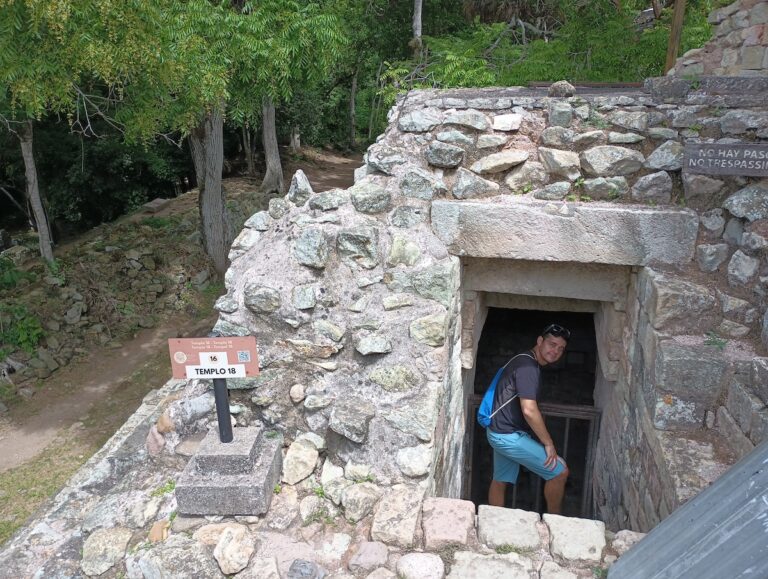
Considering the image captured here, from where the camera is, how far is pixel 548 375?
7.08 m

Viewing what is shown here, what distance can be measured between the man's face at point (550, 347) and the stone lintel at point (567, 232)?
1.93 ft

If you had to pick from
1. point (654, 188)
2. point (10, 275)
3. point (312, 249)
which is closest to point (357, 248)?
point (312, 249)

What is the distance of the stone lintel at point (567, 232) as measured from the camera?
3531mm

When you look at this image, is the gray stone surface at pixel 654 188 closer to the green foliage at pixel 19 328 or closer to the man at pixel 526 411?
the man at pixel 526 411

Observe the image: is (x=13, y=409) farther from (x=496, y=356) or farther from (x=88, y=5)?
(x=496, y=356)

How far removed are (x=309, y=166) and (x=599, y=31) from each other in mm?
9728

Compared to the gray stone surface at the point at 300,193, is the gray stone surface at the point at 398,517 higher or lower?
lower

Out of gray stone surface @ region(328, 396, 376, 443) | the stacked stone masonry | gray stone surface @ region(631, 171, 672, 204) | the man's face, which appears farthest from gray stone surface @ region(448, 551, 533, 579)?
gray stone surface @ region(631, 171, 672, 204)

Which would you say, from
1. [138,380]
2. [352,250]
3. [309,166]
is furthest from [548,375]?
[309,166]

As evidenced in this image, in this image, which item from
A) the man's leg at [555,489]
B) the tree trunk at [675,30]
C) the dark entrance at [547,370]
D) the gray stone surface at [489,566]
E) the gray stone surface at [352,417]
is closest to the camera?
the gray stone surface at [489,566]

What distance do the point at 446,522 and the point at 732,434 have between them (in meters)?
1.59

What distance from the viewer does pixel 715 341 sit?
3184 mm

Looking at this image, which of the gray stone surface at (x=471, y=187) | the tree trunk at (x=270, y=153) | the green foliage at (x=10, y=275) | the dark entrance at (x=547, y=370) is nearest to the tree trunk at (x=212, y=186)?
the green foliage at (x=10, y=275)

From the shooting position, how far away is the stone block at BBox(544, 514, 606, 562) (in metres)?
2.33
